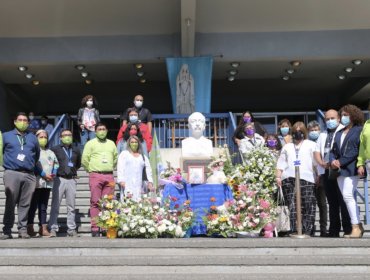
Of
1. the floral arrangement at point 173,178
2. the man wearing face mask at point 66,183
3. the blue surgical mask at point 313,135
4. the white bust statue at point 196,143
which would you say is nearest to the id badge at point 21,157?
the man wearing face mask at point 66,183

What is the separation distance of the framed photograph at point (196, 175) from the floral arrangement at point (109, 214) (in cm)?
115

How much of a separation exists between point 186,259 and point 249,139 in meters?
3.58

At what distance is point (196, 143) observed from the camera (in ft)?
25.2

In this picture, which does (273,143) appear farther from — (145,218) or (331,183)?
(145,218)

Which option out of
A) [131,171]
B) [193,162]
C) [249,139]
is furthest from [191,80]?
[131,171]

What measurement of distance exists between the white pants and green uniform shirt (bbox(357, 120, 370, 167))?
28cm

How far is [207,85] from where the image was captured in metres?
15.0

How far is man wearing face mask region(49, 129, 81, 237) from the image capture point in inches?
283

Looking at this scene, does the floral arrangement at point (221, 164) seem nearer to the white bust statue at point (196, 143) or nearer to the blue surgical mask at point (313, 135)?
the white bust statue at point (196, 143)

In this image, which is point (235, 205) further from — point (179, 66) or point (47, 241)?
point (179, 66)

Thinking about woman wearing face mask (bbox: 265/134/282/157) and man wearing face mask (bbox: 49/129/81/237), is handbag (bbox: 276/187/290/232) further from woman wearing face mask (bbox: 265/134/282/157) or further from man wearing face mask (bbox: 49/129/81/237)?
man wearing face mask (bbox: 49/129/81/237)

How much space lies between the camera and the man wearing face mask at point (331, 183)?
21.0 feet

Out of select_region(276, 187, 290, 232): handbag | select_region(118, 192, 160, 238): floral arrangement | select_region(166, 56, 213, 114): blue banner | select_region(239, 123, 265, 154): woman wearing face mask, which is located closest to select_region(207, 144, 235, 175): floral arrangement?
select_region(276, 187, 290, 232): handbag
